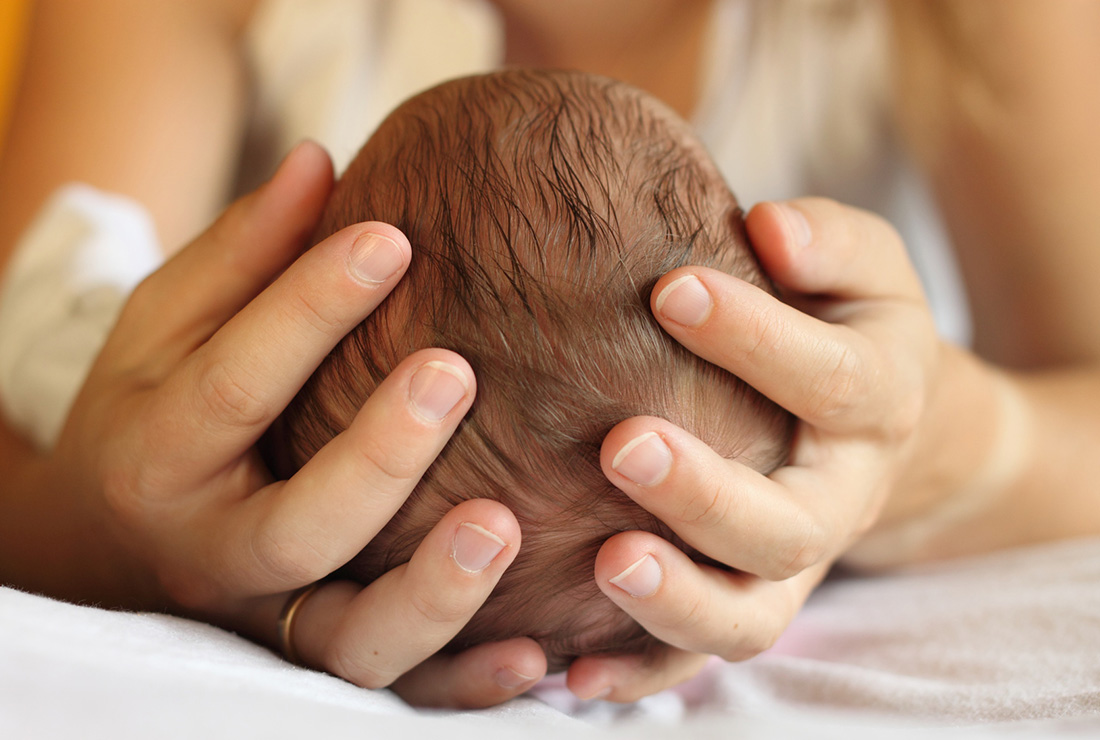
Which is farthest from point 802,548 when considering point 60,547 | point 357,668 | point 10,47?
point 10,47

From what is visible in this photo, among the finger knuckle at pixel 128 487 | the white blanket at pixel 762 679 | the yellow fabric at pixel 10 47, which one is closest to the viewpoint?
the white blanket at pixel 762 679

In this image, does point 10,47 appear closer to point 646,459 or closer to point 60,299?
point 60,299

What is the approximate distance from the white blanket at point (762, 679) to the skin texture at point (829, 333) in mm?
87

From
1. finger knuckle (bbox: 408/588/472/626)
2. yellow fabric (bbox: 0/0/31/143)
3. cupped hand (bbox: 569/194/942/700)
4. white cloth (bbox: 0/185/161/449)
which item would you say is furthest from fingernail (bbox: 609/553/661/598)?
yellow fabric (bbox: 0/0/31/143)

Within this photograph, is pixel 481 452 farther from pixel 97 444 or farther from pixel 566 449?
pixel 97 444

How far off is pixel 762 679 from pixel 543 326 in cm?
46

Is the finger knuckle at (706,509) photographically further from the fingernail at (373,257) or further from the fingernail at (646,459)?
the fingernail at (373,257)

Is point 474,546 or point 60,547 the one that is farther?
point 60,547

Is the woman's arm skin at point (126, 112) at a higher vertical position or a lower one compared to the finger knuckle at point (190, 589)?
higher

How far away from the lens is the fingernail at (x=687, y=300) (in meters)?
0.51

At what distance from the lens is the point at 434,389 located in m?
0.48

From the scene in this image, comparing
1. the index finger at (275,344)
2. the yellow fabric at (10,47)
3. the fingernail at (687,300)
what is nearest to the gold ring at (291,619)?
the index finger at (275,344)

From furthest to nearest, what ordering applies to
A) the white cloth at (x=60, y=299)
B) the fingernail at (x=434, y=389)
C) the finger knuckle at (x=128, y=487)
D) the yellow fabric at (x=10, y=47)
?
1. the yellow fabric at (x=10, y=47)
2. the white cloth at (x=60, y=299)
3. the finger knuckle at (x=128, y=487)
4. the fingernail at (x=434, y=389)

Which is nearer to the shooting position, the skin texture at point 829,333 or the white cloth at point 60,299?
the skin texture at point 829,333
